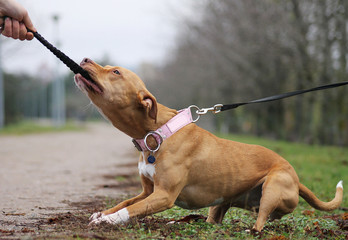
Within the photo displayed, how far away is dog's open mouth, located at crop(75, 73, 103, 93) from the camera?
13.3 feet

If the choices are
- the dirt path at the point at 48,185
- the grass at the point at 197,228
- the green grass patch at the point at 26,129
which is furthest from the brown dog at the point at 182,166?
the green grass patch at the point at 26,129

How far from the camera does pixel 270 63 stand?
2288cm

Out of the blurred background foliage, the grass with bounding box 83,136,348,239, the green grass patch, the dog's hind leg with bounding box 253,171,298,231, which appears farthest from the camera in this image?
the green grass patch

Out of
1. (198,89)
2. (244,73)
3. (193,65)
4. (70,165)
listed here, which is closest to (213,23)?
(244,73)

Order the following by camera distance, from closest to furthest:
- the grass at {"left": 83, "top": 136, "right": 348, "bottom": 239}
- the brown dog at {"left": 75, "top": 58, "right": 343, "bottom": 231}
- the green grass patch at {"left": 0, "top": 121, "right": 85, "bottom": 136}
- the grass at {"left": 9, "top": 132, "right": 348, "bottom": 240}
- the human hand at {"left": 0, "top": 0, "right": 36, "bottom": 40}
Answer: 1. the grass at {"left": 9, "top": 132, "right": 348, "bottom": 240}
2. the grass at {"left": 83, "top": 136, "right": 348, "bottom": 239}
3. the brown dog at {"left": 75, "top": 58, "right": 343, "bottom": 231}
4. the human hand at {"left": 0, "top": 0, "right": 36, "bottom": 40}
5. the green grass patch at {"left": 0, "top": 121, "right": 85, "bottom": 136}

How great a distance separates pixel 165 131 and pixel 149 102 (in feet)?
1.14

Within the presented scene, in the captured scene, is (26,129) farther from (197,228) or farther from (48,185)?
(197,228)

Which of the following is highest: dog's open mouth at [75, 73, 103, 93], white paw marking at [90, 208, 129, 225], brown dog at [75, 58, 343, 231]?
dog's open mouth at [75, 73, 103, 93]

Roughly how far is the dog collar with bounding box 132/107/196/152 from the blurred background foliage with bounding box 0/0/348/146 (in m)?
12.4

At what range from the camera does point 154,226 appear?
4.07 meters

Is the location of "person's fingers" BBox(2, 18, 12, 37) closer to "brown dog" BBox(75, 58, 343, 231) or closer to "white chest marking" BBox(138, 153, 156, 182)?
"brown dog" BBox(75, 58, 343, 231)

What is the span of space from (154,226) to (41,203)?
2002 millimetres

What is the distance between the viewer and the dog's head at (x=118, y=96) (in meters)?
4.05

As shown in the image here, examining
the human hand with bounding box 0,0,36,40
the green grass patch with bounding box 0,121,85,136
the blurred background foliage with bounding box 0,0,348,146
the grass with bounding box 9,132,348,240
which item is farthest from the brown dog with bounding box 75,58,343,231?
the green grass patch with bounding box 0,121,85,136
